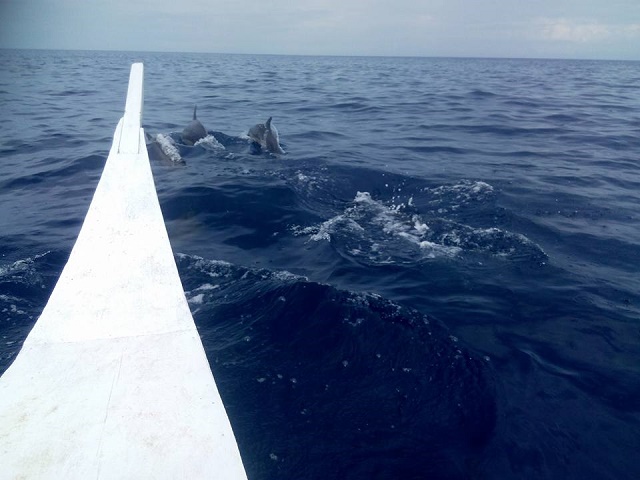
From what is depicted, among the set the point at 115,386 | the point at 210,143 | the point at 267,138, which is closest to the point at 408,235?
the point at 115,386

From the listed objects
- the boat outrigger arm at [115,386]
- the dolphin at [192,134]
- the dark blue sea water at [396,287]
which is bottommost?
the dark blue sea water at [396,287]

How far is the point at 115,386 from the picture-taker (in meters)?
2.60

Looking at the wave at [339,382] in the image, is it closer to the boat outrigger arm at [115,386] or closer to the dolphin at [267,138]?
the boat outrigger arm at [115,386]

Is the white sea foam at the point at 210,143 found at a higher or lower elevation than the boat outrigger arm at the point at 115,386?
lower

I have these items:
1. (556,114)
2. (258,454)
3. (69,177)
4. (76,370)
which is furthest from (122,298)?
(556,114)

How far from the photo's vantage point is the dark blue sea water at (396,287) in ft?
Result: 14.5

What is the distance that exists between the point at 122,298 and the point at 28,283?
4.66 metres

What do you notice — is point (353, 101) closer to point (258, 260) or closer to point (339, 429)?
point (258, 260)

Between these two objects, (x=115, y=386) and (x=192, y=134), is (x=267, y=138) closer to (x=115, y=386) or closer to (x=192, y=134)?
(x=192, y=134)

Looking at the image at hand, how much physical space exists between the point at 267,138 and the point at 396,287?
32.8ft

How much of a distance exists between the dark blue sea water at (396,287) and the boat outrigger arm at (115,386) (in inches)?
67.8

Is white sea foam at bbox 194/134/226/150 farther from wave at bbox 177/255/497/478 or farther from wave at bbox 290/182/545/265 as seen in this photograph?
wave at bbox 177/255/497/478

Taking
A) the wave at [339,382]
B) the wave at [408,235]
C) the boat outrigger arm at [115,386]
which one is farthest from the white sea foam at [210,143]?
the boat outrigger arm at [115,386]

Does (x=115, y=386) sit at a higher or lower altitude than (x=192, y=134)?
higher
